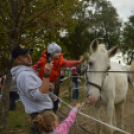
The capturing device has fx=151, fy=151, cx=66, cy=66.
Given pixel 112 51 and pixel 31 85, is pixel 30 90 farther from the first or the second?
pixel 112 51

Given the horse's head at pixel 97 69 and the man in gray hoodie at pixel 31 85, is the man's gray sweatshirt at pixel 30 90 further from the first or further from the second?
the horse's head at pixel 97 69

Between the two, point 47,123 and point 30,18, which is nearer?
point 47,123

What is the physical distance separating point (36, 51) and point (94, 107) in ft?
9.15

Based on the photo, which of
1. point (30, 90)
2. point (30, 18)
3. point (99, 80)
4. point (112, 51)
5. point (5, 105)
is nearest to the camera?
point (30, 90)

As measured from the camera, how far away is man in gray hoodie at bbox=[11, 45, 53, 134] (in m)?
1.35

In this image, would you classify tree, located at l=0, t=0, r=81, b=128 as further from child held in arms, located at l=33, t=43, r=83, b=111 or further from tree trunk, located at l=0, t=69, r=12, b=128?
Result: child held in arms, located at l=33, t=43, r=83, b=111

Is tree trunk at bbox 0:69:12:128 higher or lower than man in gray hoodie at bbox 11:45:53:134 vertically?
lower

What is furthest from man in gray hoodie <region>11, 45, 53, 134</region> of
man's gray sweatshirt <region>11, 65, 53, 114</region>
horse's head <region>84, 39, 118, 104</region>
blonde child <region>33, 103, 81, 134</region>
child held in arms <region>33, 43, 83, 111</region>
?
horse's head <region>84, 39, 118, 104</region>

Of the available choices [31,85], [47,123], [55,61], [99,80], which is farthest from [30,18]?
[47,123]

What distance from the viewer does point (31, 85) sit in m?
1.40

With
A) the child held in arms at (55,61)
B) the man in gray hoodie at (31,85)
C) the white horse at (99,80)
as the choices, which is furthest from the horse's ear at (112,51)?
the man in gray hoodie at (31,85)

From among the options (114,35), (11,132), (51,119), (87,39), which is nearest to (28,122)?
(11,132)

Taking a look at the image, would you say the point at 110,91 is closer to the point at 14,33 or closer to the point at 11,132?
the point at 14,33

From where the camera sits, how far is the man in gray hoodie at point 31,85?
53.1 inches
